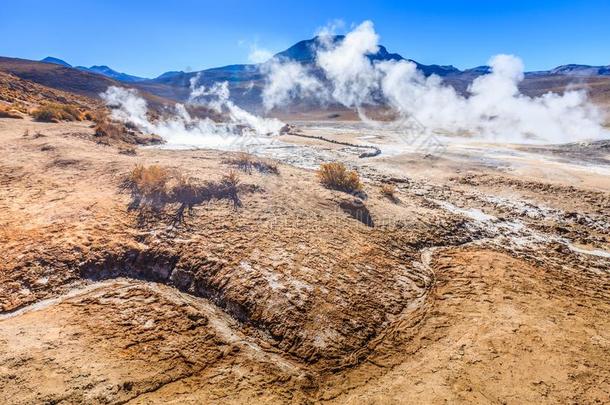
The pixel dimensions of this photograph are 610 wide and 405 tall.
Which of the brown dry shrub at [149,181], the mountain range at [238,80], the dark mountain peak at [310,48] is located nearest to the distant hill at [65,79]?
the mountain range at [238,80]

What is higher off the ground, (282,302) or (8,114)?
(8,114)

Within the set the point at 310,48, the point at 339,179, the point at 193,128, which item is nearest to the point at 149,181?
the point at 339,179

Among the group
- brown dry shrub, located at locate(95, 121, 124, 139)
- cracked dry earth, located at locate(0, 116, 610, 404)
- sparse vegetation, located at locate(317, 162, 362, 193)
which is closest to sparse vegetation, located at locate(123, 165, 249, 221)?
cracked dry earth, located at locate(0, 116, 610, 404)

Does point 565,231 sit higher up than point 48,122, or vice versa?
point 48,122

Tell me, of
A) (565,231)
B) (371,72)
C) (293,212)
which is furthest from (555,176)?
(371,72)

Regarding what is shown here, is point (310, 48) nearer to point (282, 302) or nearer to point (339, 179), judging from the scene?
point (339, 179)

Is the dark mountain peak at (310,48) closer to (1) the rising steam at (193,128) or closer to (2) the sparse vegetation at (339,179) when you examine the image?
(1) the rising steam at (193,128)

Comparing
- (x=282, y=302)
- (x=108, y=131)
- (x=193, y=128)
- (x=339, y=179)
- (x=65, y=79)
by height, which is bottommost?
(x=282, y=302)

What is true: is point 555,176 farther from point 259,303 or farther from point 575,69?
point 575,69
